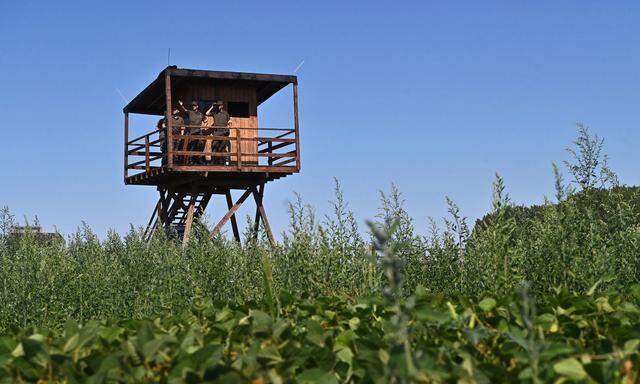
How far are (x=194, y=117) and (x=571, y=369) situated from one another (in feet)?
75.2

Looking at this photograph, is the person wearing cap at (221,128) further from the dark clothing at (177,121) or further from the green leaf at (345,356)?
the green leaf at (345,356)

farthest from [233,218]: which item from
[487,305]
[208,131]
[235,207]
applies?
[487,305]

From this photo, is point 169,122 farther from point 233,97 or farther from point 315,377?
point 315,377

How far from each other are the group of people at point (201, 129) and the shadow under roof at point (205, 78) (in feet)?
3.43

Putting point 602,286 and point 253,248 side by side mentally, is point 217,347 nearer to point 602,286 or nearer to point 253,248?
point 602,286

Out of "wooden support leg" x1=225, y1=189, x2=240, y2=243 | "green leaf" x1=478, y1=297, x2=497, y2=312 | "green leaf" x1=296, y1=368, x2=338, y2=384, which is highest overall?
"wooden support leg" x1=225, y1=189, x2=240, y2=243

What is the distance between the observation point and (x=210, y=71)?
78.6ft

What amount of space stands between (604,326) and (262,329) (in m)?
1.42

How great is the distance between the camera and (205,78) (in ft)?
79.3

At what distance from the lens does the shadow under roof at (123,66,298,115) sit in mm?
23719

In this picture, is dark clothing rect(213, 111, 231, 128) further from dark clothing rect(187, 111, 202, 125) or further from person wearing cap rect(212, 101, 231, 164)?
dark clothing rect(187, 111, 202, 125)

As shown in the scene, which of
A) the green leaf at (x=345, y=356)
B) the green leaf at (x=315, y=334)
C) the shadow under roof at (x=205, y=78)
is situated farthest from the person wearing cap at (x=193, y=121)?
the green leaf at (x=345, y=356)

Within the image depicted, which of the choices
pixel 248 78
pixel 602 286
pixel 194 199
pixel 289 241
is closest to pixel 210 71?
pixel 248 78

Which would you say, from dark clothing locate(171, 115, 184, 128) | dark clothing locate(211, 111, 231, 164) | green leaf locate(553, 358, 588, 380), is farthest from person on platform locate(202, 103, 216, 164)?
green leaf locate(553, 358, 588, 380)
